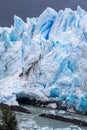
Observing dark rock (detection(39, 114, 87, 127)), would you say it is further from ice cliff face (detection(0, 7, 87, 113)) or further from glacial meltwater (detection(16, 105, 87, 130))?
ice cliff face (detection(0, 7, 87, 113))

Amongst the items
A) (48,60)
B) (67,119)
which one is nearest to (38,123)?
(67,119)

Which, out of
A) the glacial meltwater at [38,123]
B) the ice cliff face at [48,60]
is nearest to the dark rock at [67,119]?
the glacial meltwater at [38,123]

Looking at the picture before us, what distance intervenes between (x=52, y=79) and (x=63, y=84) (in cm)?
87

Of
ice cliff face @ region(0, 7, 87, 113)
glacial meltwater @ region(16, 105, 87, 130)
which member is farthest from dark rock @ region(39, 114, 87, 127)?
ice cliff face @ region(0, 7, 87, 113)

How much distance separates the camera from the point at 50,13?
20.3 metres

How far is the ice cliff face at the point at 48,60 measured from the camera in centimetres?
1612

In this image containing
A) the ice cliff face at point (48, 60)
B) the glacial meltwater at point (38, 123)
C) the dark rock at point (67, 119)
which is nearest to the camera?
the glacial meltwater at point (38, 123)

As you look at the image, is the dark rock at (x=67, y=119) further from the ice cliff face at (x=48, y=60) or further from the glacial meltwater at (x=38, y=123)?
the ice cliff face at (x=48, y=60)

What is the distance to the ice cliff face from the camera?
52.9 feet

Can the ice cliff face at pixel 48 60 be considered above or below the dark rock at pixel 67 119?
above

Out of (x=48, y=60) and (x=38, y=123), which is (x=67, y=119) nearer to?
(x=38, y=123)

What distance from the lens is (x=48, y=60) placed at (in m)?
17.6

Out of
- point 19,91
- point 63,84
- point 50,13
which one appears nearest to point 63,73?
point 63,84

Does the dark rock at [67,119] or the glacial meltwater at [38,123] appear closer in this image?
the glacial meltwater at [38,123]
